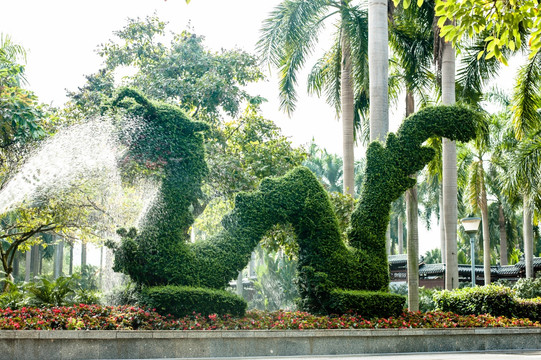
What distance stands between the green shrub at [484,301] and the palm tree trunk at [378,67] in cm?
514

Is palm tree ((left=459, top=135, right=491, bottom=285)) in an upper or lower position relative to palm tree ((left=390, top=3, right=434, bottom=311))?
lower

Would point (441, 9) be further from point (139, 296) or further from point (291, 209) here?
point (139, 296)

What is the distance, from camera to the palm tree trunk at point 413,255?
17516 millimetres

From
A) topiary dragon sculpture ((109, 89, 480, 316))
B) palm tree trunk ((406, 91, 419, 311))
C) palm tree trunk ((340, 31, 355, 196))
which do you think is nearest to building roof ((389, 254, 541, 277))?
palm tree trunk ((340, 31, 355, 196))

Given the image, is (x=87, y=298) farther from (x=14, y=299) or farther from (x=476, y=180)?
(x=476, y=180)

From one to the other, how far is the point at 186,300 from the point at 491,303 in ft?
28.4

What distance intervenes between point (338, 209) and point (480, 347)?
544cm

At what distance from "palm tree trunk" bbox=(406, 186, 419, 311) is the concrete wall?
4.02 m

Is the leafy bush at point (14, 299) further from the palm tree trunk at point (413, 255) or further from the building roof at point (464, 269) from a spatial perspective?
the building roof at point (464, 269)

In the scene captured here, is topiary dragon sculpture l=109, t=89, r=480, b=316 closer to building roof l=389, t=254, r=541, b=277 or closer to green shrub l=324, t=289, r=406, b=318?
green shrub l=324, t=289, r=406, b=318

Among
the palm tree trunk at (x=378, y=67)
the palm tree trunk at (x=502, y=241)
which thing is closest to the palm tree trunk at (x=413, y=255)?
the palm tree trunk at (x=378, y=67)

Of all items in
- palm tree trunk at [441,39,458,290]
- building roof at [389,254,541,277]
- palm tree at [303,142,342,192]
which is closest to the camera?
palm tree trunk at [441,39,458,290]

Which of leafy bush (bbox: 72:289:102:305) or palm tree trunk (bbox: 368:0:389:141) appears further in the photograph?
palm tree trunk (bbox: 368:0:389:141)

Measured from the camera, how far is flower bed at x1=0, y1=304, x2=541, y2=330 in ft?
34.9
